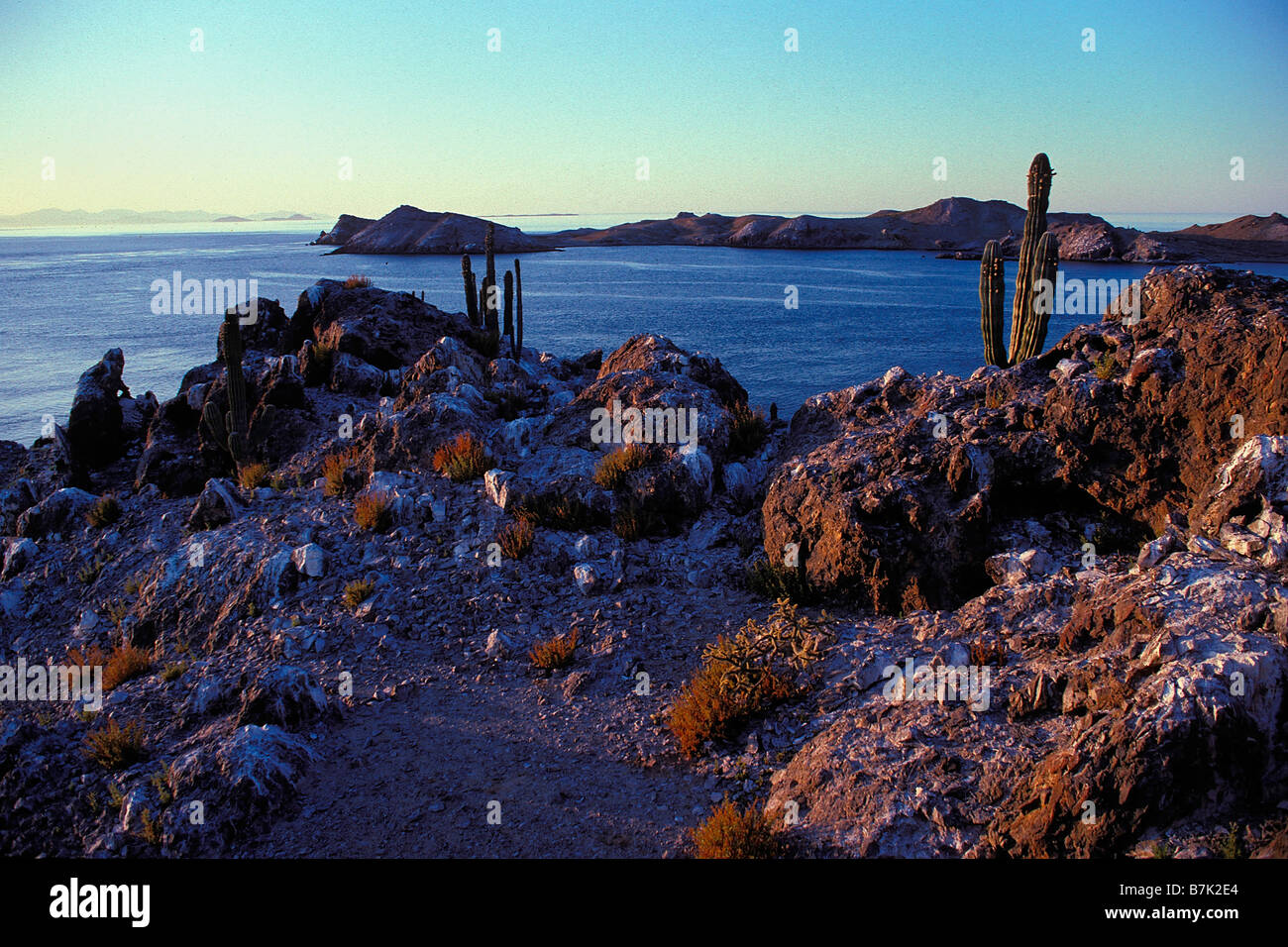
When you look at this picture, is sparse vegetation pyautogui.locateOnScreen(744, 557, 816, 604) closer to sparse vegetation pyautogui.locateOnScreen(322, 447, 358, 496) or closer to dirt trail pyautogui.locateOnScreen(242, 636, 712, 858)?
dirt trail pyautogui.locateOnScreen(242, 636, 712, 858)

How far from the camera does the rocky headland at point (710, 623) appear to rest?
5.07 metres

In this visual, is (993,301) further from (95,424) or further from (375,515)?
(95,424)

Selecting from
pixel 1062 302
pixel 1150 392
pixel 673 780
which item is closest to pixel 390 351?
pixel 673 780

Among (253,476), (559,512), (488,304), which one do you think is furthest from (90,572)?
(488,304)

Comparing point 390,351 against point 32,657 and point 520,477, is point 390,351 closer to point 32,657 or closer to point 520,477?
point 520,477

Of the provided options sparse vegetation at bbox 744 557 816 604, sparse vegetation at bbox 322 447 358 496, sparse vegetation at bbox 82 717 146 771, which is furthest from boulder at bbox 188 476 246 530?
sparse vegetation at bbox 744 557 816 604

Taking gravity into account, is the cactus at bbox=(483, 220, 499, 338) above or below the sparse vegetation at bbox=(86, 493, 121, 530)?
above

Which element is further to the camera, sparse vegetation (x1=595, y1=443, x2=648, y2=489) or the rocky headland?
sparse vegetation (x1=595, y1=443, x2=648, y2=489)

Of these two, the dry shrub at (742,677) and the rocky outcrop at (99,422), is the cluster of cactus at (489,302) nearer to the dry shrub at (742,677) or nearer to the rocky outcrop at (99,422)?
the rocky outcrop at (99,422)

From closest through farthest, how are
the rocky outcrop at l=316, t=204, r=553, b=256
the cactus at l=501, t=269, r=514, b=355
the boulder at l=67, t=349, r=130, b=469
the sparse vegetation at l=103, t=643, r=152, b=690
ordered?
the sparse vegetation at l=103, t=643, r=152, b=690 < the boulder at l=67, t=349, r=130, b=469 < the cactus at l=501, t=269, r=514, b=355 < the rocky outcrop at l=316, t=204, r=553, b=256

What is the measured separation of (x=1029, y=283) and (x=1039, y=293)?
0.26 metres

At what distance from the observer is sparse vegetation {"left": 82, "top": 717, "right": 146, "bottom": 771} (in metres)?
6.63

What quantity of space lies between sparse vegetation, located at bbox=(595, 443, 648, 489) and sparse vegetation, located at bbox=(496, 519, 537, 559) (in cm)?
123

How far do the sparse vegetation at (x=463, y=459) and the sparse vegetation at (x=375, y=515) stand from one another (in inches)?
40.8
